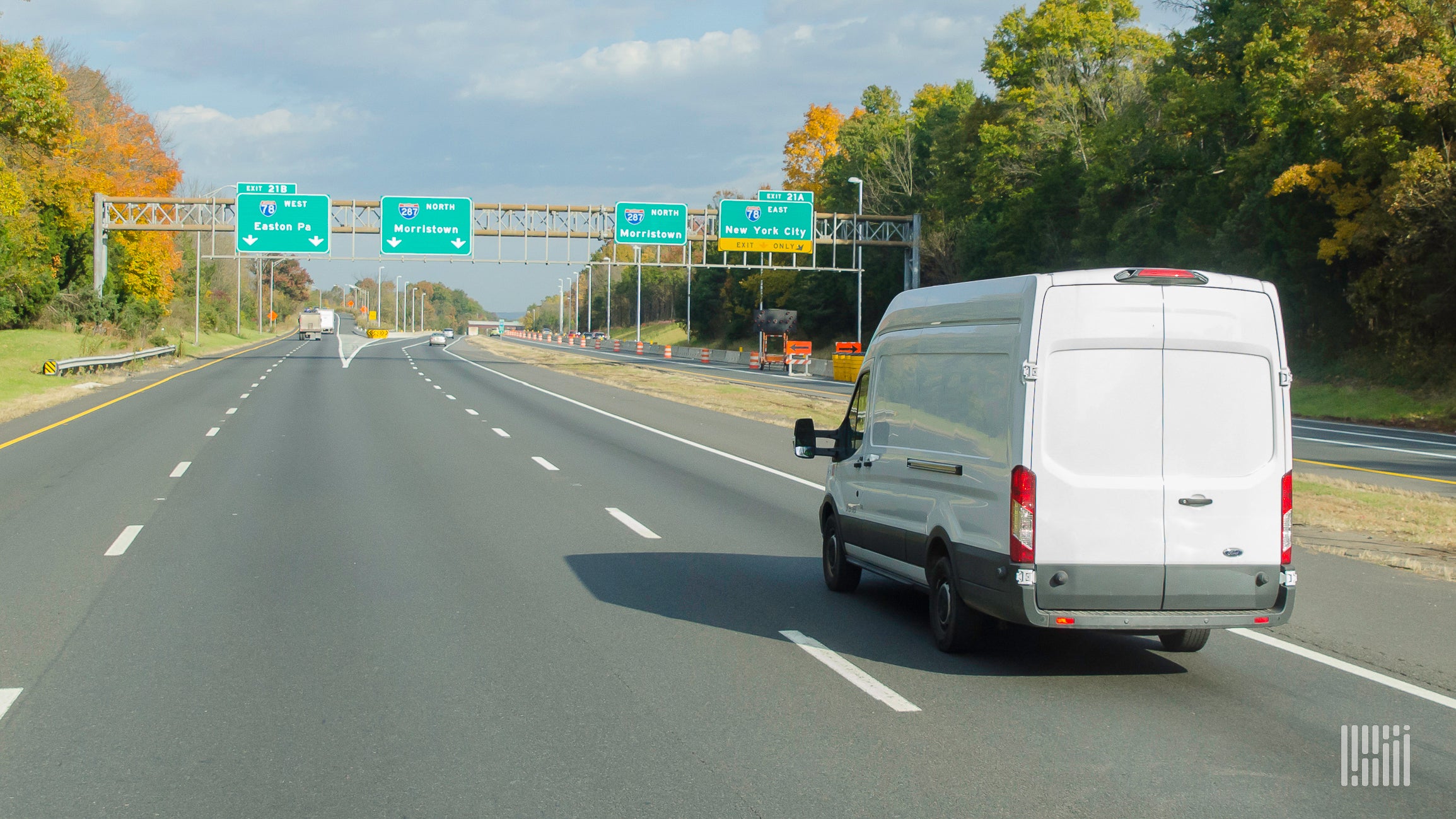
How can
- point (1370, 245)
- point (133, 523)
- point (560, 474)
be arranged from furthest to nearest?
1. point (1370, 245)
2. point (560, 474)
3. point (133, 523)

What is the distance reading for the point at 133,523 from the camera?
12.5 metres

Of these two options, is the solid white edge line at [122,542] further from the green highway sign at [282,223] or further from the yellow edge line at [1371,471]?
the green highway sign at [282,223]

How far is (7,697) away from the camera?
635 centimetres

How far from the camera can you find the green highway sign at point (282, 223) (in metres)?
58.3

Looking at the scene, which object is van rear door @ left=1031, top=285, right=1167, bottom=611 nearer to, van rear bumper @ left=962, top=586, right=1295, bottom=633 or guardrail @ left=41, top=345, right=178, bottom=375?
van rear bumper @ left=962, top=586, right=1295, bottom=633

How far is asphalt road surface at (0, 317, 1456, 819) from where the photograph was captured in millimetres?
5129

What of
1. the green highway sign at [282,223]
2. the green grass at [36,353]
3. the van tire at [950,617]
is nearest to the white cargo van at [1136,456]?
the van tire at [950,617]

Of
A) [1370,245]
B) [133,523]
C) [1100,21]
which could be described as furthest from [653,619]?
[1100,21]

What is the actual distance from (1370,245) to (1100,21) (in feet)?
95.8

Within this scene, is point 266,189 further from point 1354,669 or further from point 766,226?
point 1354,669

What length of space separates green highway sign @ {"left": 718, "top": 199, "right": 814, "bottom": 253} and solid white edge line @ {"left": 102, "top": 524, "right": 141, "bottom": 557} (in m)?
49.1

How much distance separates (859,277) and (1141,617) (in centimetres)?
6134

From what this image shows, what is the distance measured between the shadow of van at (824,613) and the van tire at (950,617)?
0.09m

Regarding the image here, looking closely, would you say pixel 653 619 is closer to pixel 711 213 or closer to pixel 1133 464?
pixel 1133 464
